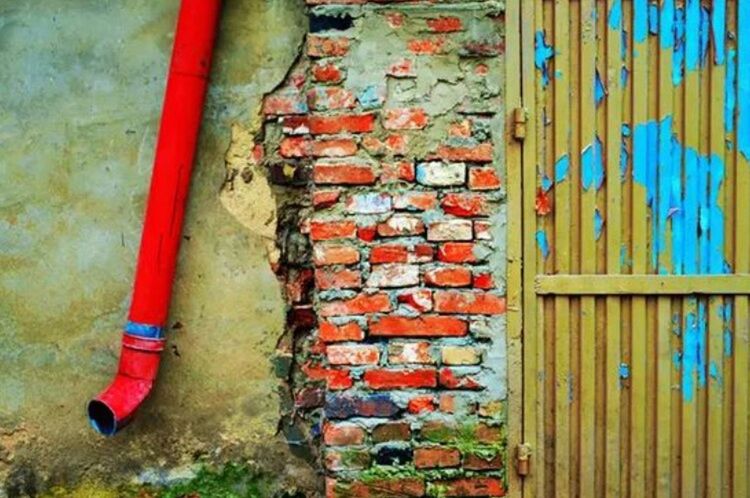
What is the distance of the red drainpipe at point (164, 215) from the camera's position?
2781mm

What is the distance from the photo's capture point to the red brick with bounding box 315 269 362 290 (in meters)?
2.72

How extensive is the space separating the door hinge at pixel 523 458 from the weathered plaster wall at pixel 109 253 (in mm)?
708

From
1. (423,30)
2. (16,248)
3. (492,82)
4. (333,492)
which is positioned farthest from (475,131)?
(16,248)

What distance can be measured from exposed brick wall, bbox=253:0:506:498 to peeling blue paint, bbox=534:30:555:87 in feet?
0.36

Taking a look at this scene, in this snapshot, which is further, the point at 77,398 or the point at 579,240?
the point at 77,398

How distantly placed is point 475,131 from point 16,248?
1.52 metres

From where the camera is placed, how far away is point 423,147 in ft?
8.86

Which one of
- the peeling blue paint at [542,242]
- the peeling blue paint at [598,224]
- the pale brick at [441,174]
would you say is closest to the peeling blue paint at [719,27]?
the peeling blue paint at [598,224]

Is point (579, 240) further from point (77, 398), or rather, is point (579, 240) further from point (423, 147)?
point (77, 398)

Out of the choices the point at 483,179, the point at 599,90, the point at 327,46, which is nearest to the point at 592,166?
the point at 599,90

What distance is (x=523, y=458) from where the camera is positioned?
2781 millimetres

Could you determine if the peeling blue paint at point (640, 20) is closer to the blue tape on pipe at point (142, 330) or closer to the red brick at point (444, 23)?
the red brick at point (444, 23)

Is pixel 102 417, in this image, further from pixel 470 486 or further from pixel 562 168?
pixel 562 168

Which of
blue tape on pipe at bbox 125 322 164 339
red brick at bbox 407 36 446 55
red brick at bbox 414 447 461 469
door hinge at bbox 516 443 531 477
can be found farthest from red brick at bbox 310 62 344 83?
door hinge at bbox 516 443 531 477
